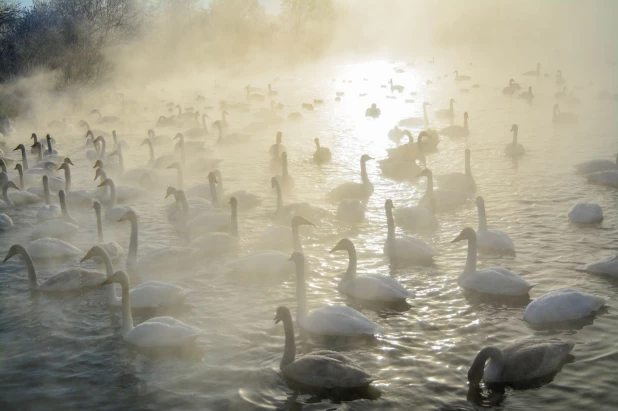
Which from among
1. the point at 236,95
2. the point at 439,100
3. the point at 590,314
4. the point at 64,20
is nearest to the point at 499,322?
the point at 590,314

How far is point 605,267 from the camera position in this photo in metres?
9.51

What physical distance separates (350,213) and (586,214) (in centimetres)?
440

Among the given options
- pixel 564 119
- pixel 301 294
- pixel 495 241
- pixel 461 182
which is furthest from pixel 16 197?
pixel 564 119

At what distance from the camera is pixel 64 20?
30.9m

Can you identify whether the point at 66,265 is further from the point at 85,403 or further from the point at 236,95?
the point at 236,95

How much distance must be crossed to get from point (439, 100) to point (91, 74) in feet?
56.9

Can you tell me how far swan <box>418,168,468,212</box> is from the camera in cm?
1368

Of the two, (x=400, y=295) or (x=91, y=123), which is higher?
(x=91, y=123)

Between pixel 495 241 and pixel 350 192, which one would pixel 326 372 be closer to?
pixel 495 241

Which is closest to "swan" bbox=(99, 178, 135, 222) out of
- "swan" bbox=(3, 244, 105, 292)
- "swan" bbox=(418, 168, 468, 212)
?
"swan" bbox=(3, 244, 105, 292)

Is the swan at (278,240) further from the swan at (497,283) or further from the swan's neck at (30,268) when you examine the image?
the swan's neck at (30,268)

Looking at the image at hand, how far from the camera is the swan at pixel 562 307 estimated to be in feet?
26.8

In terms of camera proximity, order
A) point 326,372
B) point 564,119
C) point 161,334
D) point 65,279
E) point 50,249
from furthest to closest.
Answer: point 564,119 → point 50,249 → point 65,279 → point 161,334 → point 326,372

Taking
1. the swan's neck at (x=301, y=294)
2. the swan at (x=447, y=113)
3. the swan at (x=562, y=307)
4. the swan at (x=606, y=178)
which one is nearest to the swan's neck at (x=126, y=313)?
the swan's neck at (x=301, y=294)
